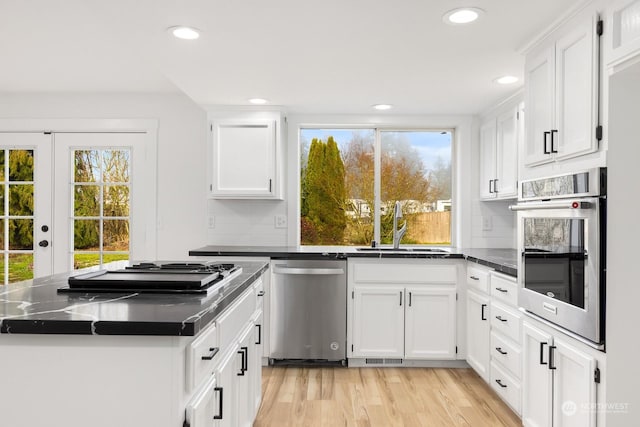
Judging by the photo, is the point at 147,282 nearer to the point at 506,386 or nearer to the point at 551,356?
the point at 551,356

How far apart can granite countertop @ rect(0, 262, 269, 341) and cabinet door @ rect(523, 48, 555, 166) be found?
163 cm

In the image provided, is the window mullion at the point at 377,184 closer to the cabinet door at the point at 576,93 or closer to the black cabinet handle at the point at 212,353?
the cabinet door at the point at 576,93

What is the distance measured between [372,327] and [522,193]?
1.69 m

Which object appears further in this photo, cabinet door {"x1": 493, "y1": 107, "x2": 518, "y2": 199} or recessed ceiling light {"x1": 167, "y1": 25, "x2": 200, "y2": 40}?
cabinet door {"x1": 493, "y1": 107, "x2": 518, "y2": 199}

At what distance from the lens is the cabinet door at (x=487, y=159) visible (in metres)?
3.70

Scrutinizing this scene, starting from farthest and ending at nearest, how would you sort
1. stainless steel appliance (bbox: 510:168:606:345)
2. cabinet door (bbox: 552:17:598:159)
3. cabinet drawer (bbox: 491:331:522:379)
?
cabinet drawer (bbox: 491:331:522:379), cabinet door (bbox: 552:17:598:159), stainless steel appliance (bbox: 510:168:606:345)

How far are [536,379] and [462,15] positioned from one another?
1797 millimetres

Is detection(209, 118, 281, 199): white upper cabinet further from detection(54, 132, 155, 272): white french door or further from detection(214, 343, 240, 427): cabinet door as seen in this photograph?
detection(214, 343, 240, 427): cabinet door

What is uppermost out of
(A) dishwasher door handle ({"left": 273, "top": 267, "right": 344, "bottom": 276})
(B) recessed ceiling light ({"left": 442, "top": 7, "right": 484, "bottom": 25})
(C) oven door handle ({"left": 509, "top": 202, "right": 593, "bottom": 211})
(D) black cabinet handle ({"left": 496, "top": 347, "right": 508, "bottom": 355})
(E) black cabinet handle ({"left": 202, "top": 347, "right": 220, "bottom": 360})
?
(B) recessed ceiling light ({"left": 442, "top": 7, "right": 484, "bottom": 25})

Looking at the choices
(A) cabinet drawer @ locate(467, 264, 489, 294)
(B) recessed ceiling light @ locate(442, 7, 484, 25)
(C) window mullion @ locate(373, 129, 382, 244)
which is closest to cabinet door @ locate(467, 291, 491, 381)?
(A) cabinet drawer @ locate(467, 264, 489, 294)

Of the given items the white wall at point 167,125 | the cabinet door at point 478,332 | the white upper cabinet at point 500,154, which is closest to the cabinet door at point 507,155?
the white upper cabinet at point 500,154

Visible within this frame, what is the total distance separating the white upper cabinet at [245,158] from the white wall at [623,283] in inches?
104

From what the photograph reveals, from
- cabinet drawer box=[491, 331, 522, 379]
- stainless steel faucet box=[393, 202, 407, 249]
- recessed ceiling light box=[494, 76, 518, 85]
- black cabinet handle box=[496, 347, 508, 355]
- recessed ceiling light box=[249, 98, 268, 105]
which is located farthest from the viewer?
stainless steel faucet box=[393, 202, 407, 249]

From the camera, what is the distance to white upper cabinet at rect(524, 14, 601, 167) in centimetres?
179
